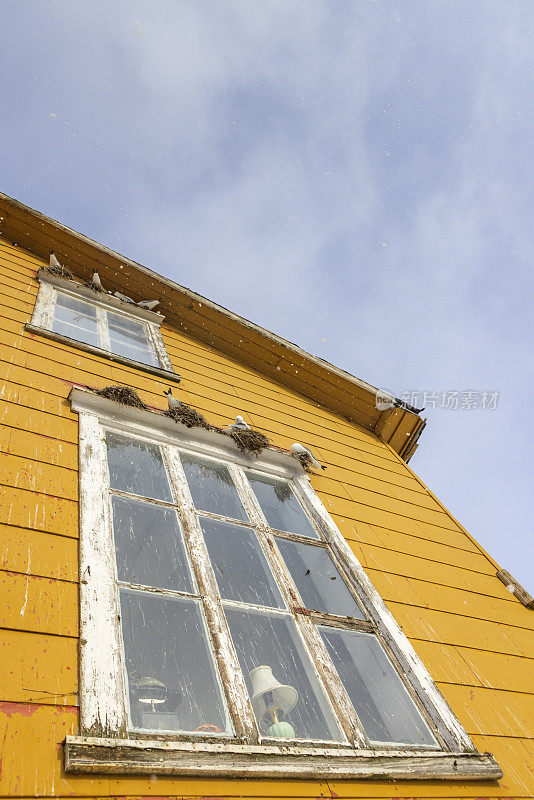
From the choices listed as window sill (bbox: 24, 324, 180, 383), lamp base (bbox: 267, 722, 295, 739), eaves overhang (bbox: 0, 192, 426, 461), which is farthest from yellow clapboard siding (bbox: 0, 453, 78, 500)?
eaves overhang (bbox: 0, 192, 426, 461)

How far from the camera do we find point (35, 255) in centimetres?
543

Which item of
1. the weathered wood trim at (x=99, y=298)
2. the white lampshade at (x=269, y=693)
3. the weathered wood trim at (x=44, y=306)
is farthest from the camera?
the weathered wood trim at (x=99, y=298)

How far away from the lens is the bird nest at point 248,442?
3615 mm

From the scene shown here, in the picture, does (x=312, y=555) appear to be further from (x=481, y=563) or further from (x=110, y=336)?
(x=110, y=336)

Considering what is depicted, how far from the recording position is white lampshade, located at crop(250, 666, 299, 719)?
1938mm

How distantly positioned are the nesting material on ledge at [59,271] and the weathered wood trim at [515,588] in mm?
4491

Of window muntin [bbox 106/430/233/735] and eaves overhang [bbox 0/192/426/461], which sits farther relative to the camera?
eaves overhang [bbox 0/192/426/461]

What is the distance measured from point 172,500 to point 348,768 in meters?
1.44

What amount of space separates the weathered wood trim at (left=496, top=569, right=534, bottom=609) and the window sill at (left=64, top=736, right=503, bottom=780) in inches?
69.3

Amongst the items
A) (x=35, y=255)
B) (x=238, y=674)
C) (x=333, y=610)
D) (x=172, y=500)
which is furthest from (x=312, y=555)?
(x=35, y=255)

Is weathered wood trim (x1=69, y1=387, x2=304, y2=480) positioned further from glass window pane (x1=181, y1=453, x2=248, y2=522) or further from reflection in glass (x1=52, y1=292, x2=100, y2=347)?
reflection in glass (x1=52, y1=292, x2=100, y2=347)

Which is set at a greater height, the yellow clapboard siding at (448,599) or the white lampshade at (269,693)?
the yellow clapboard siding at (448,599)

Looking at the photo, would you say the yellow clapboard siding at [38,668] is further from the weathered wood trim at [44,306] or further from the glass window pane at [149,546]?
the weathered wood trim at [44,306]

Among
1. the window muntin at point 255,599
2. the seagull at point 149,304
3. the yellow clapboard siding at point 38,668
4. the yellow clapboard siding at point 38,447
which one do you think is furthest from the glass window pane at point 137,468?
the seagull at point 149,304
